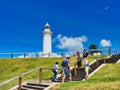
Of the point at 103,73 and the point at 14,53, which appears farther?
the point at 14,53

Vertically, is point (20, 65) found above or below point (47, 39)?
below

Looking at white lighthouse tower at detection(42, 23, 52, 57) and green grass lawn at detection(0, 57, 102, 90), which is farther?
white lighthouse tower at detection(42, 23, 52, 57)

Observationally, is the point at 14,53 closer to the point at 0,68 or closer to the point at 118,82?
the point at 0,68

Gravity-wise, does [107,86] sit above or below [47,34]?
below

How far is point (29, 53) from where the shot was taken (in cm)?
4566

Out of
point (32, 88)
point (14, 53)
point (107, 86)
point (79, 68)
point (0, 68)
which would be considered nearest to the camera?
point (107, 86)

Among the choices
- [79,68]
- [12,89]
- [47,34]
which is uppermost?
[47,34]

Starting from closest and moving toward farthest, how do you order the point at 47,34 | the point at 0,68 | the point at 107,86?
the point at 107,86, the point at 0,68, the point at 47,34

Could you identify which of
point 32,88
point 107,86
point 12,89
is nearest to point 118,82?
point 107,86

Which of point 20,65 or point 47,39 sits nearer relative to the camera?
point 20,65

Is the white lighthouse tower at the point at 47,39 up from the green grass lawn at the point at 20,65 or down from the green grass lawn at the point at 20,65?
up

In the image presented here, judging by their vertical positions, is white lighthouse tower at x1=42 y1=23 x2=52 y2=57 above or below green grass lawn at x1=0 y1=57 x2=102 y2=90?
above

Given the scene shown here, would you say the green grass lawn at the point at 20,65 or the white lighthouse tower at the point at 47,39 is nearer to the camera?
the green grass lawn at the point at 20,65

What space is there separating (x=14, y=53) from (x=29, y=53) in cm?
217
